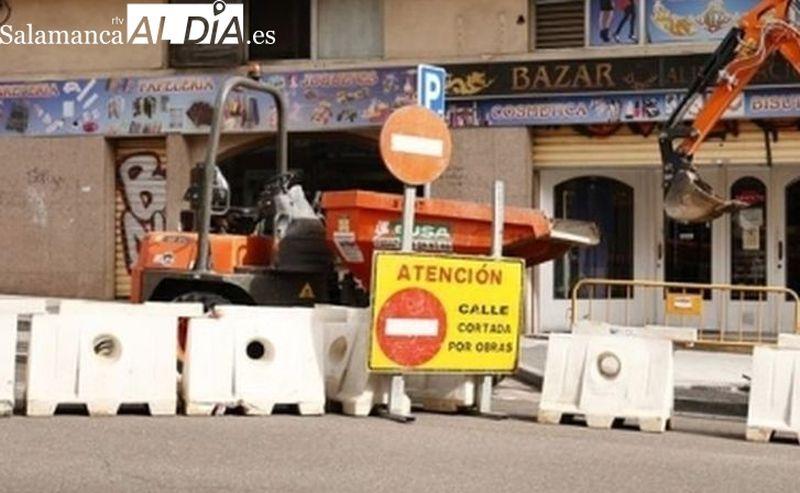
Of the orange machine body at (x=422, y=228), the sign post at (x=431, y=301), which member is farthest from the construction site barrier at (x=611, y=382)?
the orange machine body at (x=422, y=228)

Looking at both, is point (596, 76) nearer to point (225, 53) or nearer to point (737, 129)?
point (737, 129)

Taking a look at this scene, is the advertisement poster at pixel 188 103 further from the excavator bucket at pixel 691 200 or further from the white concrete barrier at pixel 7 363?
the white concrete barrier at pixel 7 363

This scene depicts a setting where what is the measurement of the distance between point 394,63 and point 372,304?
9981 millimetres

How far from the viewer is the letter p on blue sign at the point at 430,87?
13445mm

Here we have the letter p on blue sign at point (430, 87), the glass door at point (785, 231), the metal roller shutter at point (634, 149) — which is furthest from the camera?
the glass door at point (785, 231)

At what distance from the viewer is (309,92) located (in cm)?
2008

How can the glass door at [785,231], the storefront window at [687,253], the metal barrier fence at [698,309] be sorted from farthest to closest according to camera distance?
→ the storefront window at [687,253]
the glass door at [785,231]
the metal barrier fence at [698,309]

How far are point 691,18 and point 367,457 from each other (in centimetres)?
1205

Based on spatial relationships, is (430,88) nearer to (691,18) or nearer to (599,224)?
(691,18)

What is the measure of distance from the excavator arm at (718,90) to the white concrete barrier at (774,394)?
2.51m

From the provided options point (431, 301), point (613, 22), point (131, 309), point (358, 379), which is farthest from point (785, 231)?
point (131, 309)

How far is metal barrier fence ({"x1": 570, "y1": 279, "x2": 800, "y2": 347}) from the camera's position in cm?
1727

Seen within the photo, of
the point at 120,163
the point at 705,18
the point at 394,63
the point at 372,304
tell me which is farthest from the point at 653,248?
the point at 372,304

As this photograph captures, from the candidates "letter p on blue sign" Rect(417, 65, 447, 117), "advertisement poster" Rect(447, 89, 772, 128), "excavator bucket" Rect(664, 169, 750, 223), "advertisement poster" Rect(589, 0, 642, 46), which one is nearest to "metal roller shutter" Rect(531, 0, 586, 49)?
"advertisement poster" Rect(589, 0, 642, 46)
